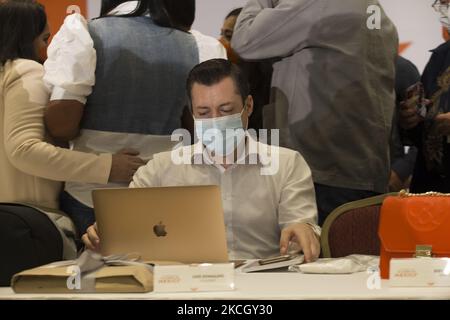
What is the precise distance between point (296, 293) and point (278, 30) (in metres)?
1.64

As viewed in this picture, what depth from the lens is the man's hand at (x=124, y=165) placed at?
3215 millimetres

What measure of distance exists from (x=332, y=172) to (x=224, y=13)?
790 mm

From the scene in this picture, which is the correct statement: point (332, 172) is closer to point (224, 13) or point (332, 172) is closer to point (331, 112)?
point (331, 112)

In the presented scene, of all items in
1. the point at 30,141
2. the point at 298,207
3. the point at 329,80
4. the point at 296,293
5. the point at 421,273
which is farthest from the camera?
the point at 329,80

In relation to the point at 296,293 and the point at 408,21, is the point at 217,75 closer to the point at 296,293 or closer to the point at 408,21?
the point at 408,21

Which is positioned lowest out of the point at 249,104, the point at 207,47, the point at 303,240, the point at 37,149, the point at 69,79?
the point at 303,240

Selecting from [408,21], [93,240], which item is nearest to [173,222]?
[93,240]

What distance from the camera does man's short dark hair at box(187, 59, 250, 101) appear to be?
10.1 feet

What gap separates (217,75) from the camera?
3068mm

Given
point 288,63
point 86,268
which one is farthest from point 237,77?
point 86,268

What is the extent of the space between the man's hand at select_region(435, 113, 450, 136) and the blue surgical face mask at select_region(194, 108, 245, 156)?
86cm

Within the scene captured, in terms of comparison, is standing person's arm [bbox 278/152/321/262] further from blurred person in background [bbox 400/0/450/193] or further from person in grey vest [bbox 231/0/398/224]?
blurred person in background [bbox 400/0/450/193]

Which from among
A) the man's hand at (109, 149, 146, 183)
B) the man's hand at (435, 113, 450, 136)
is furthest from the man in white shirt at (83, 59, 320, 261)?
the man's hand at (435, 113, 450, 136)

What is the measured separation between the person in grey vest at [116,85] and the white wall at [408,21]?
15 centimetres
